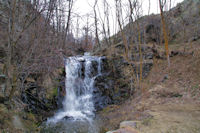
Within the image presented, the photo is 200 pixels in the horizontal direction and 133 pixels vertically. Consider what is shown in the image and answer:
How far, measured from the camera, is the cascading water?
24.6 feet

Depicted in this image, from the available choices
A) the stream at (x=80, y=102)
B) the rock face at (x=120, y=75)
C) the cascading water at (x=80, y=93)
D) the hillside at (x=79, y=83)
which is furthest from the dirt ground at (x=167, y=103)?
the cascading water at (x=80, y=93)

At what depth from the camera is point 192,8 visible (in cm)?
1720

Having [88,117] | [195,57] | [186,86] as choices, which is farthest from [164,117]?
[195,57]

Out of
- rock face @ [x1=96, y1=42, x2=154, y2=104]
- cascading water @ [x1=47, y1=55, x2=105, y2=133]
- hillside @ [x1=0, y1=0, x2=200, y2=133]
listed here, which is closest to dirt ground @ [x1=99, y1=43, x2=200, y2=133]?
hillside @ [x1=0, y1=0, x2=200, y2=133]

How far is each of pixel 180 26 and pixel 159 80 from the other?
35.7 feet

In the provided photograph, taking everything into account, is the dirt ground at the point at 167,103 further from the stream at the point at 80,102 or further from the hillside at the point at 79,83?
the stream at the point at 80,102

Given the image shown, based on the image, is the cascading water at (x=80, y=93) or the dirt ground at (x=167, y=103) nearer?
the dirt ground at (x=167, y=103)

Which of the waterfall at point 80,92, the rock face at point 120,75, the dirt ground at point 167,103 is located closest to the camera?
the dirt ground at point 167,103

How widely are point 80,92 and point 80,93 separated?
77 millimetres

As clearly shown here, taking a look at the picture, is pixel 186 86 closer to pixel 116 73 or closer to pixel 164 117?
pixel 164 117

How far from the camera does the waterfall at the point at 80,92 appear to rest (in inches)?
304

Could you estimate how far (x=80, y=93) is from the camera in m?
9.79

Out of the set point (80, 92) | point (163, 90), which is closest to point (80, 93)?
point (80, 92)

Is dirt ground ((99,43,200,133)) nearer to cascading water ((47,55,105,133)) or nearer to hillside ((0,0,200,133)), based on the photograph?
hillside ((0,0,200,133))
